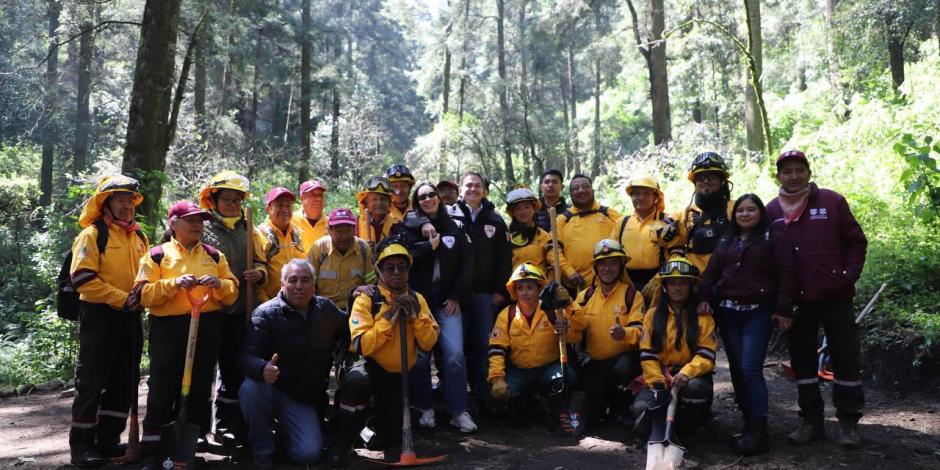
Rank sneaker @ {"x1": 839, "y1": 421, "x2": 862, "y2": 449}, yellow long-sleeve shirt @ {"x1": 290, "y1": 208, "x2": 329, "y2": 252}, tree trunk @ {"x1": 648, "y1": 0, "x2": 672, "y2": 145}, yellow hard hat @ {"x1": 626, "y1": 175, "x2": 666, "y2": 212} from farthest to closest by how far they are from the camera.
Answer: tree trunk @ {"x1": 648, "y1": 0, "x2": 672, "y2": 145} → yellow long-sleeve shirt @ {"x1": 290, "y1": 208, "x2": 329, "y2": 252} → yellow hard hat @ {"x1": 626, "y1": 175, "x2": 666, "y2": 212} → sneaker @ {"x1": 839, "y1": 421, "x2": 862, "y2": 449}

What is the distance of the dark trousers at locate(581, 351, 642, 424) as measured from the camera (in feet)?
20.6

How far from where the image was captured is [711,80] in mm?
33625

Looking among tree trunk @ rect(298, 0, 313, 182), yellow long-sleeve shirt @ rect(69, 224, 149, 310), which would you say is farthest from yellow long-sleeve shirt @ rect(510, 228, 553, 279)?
tree trunk @ rect(298, 0, 313, 182)

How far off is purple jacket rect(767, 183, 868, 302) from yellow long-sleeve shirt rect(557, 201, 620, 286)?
1914mm

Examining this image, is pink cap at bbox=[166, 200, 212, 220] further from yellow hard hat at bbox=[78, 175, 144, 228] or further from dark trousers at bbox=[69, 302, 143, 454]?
dark trousers at bbox=[69, 302, 143, 454]

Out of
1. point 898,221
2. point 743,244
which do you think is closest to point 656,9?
point 898,221

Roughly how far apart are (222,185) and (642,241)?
3.81 metres

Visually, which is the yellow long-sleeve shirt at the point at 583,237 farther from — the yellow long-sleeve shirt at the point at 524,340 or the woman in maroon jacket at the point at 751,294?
the woman in maroon jacket at the point at 751,294

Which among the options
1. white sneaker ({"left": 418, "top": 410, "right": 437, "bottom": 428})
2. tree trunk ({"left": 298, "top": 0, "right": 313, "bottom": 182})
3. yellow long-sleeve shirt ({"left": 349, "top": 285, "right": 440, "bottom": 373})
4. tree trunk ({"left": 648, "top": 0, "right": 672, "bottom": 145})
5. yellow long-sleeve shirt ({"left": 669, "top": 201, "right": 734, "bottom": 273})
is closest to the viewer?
yellow long-sleeve shirt ({"left": 349, "top": 285, "right": 440, "bottom": 373})

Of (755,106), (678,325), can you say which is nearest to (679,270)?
(678,325)

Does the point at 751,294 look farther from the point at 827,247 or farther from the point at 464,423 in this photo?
the point at 464,423

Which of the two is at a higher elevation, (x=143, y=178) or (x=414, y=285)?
(x=143, y=178)

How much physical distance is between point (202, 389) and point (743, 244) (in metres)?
4.49

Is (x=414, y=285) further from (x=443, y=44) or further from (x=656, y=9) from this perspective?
(x=443, y=44)
